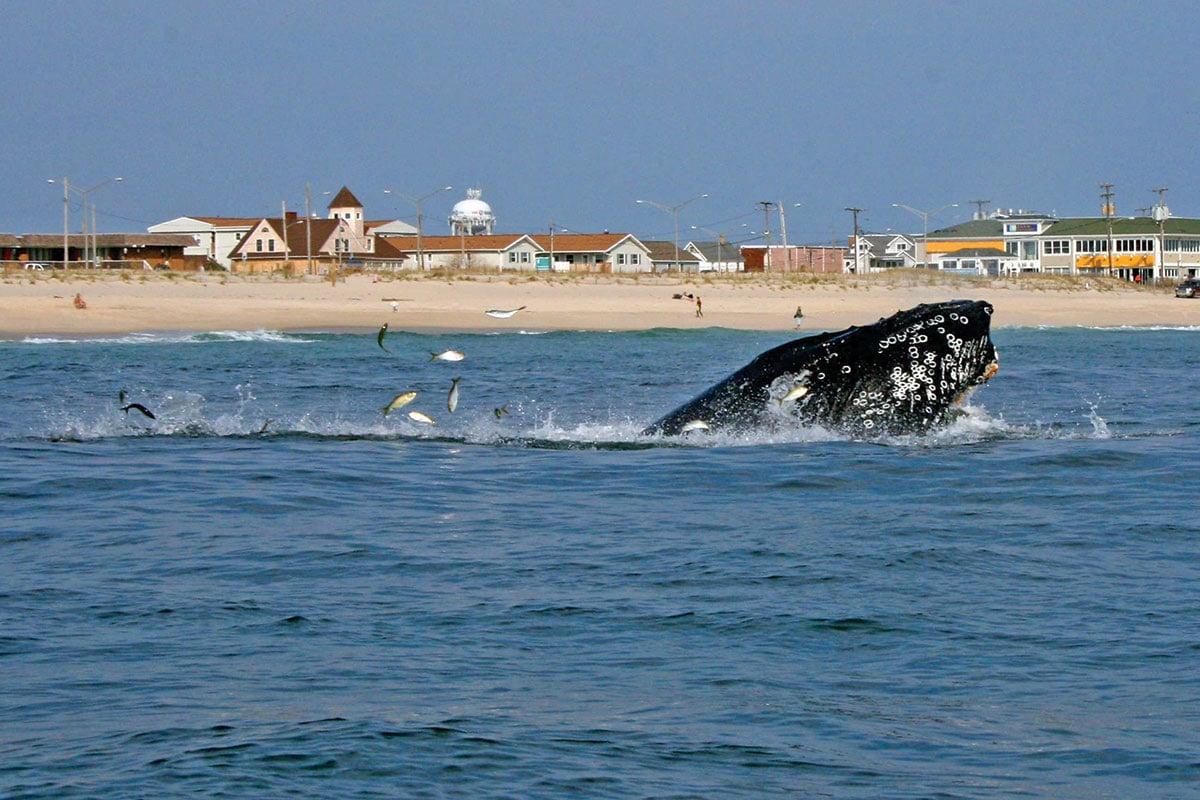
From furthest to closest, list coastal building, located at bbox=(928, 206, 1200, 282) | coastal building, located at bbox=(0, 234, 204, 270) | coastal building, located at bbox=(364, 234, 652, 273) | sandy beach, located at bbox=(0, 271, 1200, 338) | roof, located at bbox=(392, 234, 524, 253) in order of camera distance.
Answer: coastal building, located at bbox=(928, 206, 1200, 282), roof, located at bbox=(392, 234, 524, 253), coastal building, located at bbox=(364, 234, 652, 273), coastal building, located at bbox=(0, 234, 204, 270), sandy beach, located at bbox=(0, 271, 1200, 338)

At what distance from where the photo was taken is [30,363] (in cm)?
3020

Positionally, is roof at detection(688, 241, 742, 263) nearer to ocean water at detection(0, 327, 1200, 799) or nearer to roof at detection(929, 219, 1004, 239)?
roof at detection(929, 219, 1004, 239)

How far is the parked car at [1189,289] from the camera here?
7131 centimetres

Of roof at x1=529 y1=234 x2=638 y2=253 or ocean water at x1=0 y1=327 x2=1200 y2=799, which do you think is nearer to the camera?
ocean water at x1=0 y1=327 x2=1200 y2=799

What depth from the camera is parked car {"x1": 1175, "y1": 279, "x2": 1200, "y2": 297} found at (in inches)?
2808

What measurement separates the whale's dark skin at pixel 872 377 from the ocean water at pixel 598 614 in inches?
8.2

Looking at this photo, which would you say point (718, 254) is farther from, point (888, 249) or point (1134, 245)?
point (1134, 245)

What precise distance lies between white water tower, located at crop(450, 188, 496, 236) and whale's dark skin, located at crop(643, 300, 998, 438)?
120m

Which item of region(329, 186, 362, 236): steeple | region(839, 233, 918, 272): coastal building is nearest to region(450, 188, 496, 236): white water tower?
region(329, 186, 362, 236): steeple

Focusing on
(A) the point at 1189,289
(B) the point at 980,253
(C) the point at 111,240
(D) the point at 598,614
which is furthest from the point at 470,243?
(D) the point at 598,614

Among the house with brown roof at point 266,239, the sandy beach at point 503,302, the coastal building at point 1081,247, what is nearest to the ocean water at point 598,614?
the sandy beach at point 503,302

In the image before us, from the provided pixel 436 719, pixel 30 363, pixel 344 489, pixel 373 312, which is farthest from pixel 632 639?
pixel 373 312

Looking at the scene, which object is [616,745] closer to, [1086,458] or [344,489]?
[344,489]

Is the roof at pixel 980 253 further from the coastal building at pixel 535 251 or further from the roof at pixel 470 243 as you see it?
the roof at pixel 470 243
